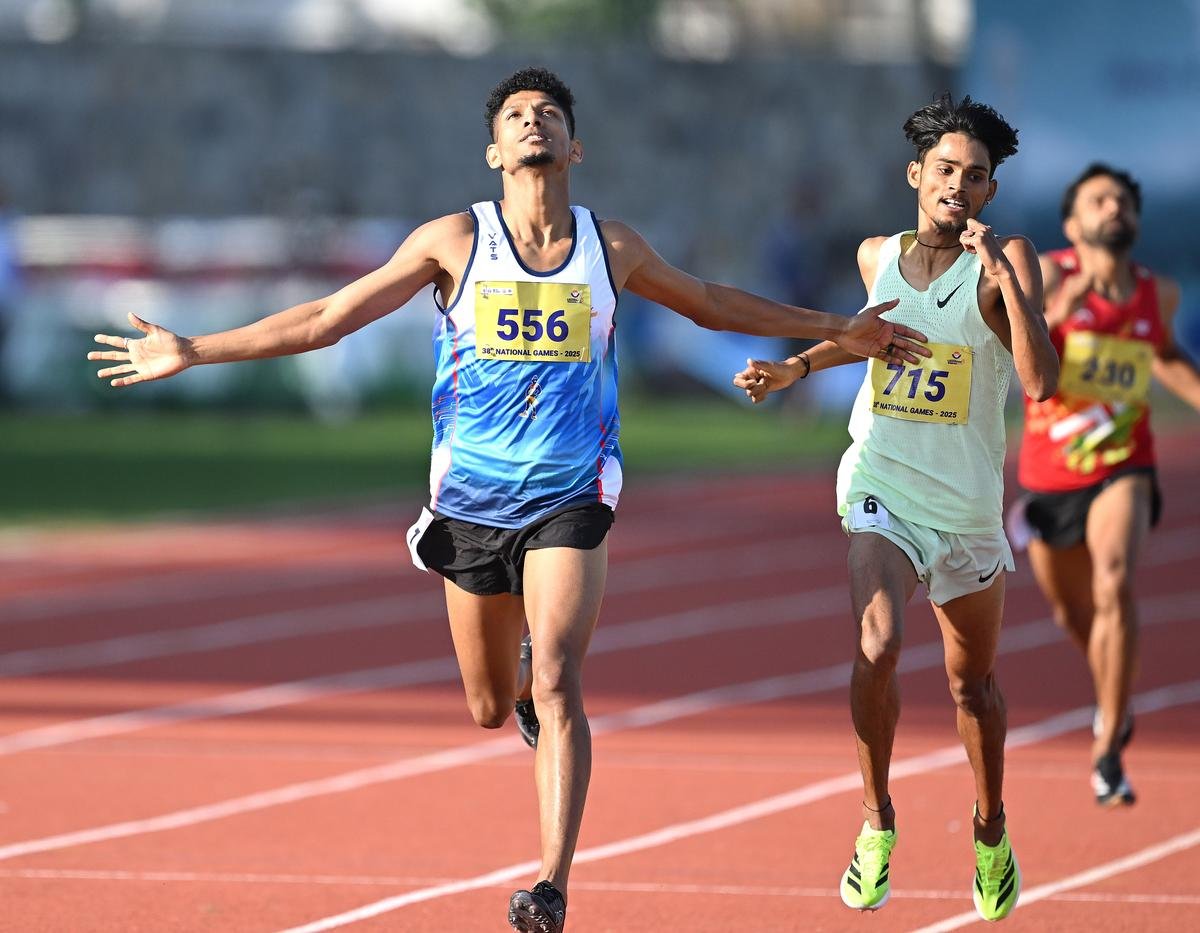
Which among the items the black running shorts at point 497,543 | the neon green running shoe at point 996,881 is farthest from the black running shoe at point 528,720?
the neon green running shoe at point 996,881

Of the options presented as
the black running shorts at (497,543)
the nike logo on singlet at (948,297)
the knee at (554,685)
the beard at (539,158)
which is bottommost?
the knee at (554,685)

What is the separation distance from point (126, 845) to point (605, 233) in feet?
8.82

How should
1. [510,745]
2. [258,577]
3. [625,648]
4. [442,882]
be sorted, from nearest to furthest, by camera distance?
[442,882], [510,745], [625,648], [258,577]

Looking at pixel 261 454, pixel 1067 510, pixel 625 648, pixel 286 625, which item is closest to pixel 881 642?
pixel 1067 510

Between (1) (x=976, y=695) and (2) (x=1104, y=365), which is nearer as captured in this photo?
(1) (x=976, y=695)

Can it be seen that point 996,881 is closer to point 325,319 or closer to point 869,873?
point 869,873

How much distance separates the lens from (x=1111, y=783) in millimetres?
7324

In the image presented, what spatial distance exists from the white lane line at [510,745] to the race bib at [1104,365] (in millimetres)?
1656

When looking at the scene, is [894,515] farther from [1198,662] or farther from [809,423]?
[809,423]

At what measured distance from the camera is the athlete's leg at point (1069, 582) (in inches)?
309

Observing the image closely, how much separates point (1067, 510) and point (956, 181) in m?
2.50

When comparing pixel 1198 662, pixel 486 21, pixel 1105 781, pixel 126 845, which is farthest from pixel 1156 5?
pixel 486 21

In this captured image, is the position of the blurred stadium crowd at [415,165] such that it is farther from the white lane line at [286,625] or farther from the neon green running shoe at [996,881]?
the neon green running shoe at [996,881]

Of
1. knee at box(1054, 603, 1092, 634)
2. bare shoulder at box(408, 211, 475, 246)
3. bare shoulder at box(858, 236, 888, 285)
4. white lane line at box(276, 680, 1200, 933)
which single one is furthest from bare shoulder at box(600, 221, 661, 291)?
knee at box(1054, 603, 1092, 634)
